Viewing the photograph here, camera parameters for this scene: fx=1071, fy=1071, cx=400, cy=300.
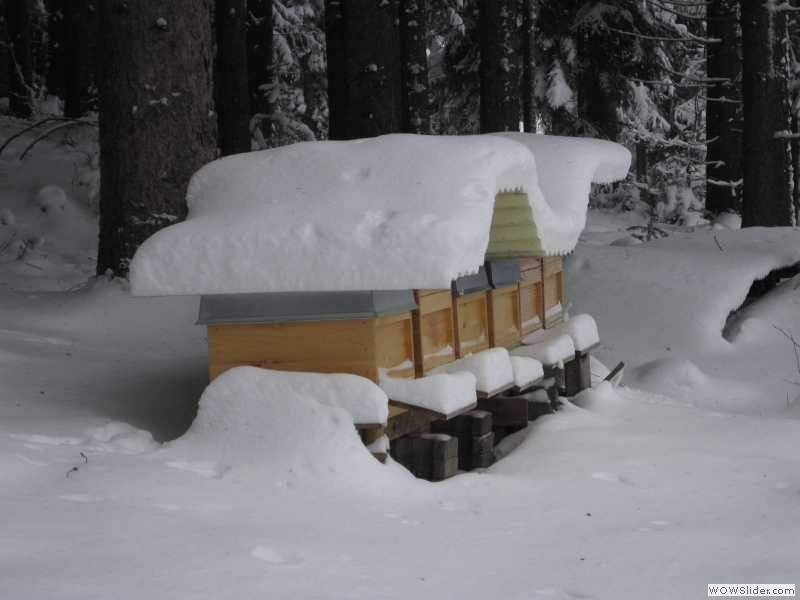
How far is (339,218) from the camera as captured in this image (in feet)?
19.0

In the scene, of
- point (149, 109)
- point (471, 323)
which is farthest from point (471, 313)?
point (149, 109)

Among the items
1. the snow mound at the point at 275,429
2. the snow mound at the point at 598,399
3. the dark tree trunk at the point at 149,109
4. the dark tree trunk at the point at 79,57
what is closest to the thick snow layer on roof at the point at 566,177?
the snow mound at the point at 598,399

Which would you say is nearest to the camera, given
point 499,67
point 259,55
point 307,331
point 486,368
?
point 307,331

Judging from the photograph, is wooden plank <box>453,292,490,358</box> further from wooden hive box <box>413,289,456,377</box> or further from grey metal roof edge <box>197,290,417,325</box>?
grey metal roof edge <box>197,290,417,325</box>

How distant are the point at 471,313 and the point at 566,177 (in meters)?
1.32

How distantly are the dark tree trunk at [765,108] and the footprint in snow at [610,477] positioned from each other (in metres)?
8.30

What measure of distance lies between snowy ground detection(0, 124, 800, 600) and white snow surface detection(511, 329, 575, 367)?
1.37ft

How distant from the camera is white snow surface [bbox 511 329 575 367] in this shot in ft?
24.7

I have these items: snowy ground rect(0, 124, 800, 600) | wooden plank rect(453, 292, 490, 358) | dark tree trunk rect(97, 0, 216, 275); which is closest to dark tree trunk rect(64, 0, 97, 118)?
snowy ground rect(0, 124, 800, 600)

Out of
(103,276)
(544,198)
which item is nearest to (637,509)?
(544,198)

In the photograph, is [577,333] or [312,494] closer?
[312,494]

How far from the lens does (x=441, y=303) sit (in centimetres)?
665

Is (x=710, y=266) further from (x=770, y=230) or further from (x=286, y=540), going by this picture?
(x=286, y=540)

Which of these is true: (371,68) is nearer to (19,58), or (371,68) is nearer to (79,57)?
(79,57)
